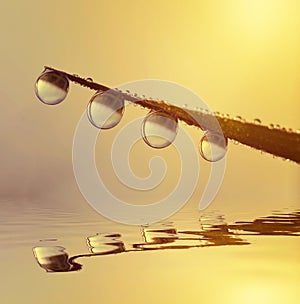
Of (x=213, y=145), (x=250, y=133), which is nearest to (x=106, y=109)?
(x=213, y=145)

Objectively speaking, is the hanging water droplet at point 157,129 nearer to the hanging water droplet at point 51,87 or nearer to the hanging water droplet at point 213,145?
the hanging water droplet at point 213,145

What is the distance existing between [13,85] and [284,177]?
32.0 inches

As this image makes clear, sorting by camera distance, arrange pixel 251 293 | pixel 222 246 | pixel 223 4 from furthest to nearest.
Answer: pixel 223 4 → pixel 222 246 → pixel 251 293

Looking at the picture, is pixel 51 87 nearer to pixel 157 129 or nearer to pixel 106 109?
pixel 106 109

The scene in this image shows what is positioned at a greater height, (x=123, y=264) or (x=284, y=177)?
(x=284, y=177)

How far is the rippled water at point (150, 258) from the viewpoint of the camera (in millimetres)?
1037

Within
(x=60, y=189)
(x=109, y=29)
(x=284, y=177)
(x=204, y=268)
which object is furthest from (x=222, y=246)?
(x=109, y=29)

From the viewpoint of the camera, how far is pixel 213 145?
59.0 inches

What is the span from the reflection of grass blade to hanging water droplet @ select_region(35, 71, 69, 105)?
18 cm

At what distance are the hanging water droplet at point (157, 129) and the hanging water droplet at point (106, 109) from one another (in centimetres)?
8

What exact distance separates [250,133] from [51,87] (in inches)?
22.9

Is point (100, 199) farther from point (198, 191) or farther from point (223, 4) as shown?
point (223, 4)

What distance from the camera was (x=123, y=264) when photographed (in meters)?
1.14

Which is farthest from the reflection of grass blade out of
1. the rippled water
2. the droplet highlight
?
the rippled water
